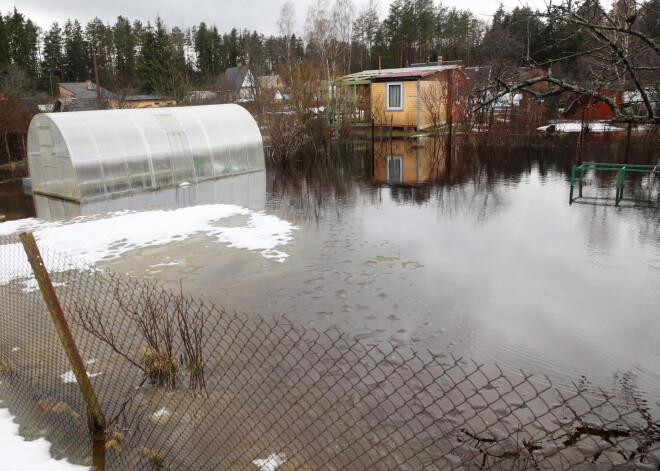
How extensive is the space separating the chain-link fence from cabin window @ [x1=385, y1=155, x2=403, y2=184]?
12767 millimetres

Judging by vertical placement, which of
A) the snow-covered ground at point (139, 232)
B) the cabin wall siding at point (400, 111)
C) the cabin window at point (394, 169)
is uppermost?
the cabin wall siding at point (400, 111)

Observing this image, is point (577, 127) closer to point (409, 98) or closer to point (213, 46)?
point (409, 98)

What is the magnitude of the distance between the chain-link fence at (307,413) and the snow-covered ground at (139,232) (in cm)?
398

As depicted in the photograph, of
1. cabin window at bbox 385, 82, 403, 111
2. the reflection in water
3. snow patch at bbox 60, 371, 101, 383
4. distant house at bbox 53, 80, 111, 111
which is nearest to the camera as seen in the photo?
snow patch at bbox 60, 371, 101, 383

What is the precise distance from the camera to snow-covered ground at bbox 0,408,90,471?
3967 mm

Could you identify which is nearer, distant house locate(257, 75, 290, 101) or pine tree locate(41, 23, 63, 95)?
distant house locate(257, 75, 290, 101)

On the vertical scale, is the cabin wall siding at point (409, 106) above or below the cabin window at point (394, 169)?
above

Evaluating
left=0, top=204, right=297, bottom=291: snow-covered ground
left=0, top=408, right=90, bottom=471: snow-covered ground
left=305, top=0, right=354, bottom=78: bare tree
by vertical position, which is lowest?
left=0, top=408, right=90, bottom=471: snow-covered ground

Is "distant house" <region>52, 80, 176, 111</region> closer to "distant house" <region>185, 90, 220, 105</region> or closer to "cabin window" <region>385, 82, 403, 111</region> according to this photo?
"distant house" <region>185, 90, 220, 105</region>

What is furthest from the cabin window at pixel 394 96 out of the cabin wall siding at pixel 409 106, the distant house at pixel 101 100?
the distant house at pixel 101 100

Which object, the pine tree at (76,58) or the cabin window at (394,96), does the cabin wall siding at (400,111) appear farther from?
the pine tree at (76,58)

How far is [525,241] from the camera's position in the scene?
10438 mm

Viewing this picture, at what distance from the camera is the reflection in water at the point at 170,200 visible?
14898mm

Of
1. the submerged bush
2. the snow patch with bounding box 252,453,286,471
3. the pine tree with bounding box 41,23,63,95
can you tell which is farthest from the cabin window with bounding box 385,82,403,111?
the pine tree with bounding box 41,23,63,95
